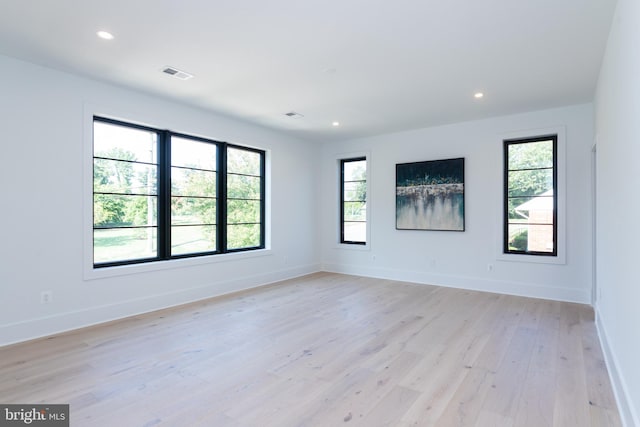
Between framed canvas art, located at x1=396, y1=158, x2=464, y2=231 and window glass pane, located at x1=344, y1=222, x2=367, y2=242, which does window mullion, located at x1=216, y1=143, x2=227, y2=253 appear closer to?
window glass pane, located at x1=344, y1=222, x2=367, y2=242

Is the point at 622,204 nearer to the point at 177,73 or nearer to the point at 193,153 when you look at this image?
the point at 177,73

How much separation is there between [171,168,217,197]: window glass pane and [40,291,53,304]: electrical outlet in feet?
6.01

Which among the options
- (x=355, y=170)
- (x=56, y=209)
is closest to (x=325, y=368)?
(x=56, y=209)

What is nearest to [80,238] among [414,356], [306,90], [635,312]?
[306,90]

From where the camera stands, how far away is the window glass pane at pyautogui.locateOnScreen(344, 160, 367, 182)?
7100 mm

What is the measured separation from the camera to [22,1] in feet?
8.18

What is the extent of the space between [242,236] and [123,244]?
1.95m

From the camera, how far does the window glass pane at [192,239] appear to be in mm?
4918

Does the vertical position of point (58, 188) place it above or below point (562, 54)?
below

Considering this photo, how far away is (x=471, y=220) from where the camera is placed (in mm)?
5746

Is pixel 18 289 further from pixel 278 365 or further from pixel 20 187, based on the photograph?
pixel 278 365

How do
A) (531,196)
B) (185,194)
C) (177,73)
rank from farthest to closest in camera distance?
(531,196) < (185,194) < (177,73)

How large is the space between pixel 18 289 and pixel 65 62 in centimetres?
231

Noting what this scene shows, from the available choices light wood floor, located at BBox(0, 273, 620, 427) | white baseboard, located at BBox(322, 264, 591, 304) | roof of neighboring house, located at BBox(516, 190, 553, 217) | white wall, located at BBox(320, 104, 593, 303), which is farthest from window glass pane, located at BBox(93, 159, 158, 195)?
roof of neighboring house, located at BBox(516, 190, 553, 217)
